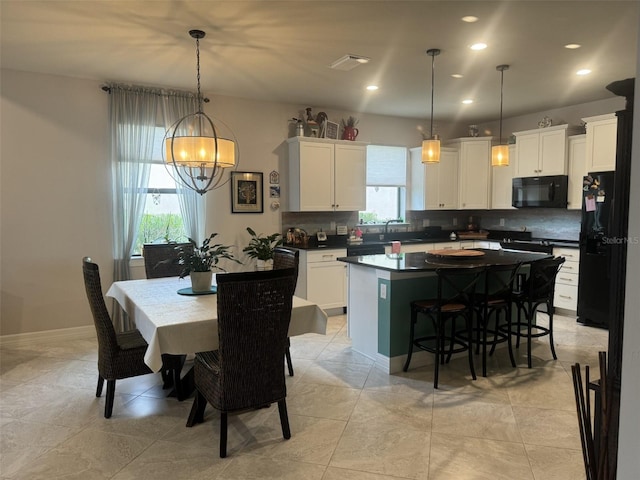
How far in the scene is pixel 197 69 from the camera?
422cm

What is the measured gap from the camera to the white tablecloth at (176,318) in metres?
2.44

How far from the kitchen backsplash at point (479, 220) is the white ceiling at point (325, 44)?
1.60 m

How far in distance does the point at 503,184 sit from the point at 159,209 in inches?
187

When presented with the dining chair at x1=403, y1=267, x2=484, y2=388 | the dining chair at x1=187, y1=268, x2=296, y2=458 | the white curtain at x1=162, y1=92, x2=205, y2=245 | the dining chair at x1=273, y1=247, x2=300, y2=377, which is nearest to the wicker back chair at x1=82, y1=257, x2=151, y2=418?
the dining chair at x1=187, y1=268, x2=296, y2=458

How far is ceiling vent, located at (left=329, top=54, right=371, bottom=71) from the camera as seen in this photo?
12.7 feet

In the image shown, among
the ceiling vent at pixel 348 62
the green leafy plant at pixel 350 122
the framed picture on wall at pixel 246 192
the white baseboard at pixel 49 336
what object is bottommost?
the white baseboard at pixel 49 336

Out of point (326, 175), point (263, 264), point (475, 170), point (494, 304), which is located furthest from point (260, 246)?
point (475, 170)

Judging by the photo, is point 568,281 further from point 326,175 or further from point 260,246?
point 260,246

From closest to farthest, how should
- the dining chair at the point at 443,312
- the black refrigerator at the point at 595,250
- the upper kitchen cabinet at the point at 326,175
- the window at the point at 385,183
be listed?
the dining chair at the point at 443,312, the black refrigerator at the point at 595,250, the upper kitchen cabinet at the point at 326,175, the window at the point at 385,183

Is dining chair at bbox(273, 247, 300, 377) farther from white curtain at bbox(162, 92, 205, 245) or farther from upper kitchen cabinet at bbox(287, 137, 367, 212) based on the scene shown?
upper kitchen cabinet at bbox(287, 137, 367, 212)

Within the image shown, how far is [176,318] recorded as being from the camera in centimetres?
258

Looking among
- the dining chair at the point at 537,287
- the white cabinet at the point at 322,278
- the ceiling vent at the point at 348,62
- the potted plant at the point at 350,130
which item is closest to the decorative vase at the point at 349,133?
the potted plant at the point at 350,130

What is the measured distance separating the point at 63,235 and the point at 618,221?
15.8 feet

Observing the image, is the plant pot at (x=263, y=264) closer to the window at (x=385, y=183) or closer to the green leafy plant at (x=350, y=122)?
the window at (x=385, y=183)
